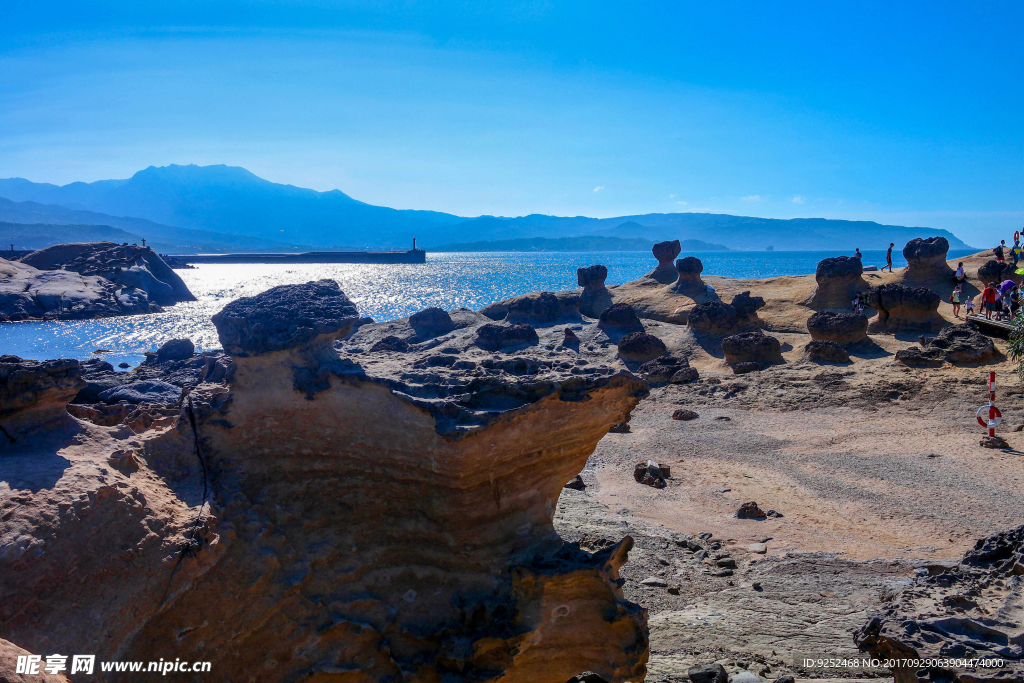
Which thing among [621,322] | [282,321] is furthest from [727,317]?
[282,321]

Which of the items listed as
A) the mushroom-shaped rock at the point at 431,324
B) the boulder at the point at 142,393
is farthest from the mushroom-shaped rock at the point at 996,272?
the boulder at the point at 142,393

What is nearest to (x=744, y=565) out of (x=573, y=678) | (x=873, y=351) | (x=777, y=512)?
(x=777, y=512)

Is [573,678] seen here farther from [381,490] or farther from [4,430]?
[4,430]

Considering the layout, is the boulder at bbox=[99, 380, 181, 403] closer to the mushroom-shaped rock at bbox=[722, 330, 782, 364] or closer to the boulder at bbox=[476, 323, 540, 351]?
the boulder at bbox=[476, 323, 540, 351]

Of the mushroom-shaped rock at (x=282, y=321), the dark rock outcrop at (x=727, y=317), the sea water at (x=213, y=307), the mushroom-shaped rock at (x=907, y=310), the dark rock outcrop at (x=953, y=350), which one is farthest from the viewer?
the sea water at (x=213, y=307)

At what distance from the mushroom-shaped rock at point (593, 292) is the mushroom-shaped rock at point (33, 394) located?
2345cm

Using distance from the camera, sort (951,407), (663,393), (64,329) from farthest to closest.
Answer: (64,329), (663,393), (951,407)

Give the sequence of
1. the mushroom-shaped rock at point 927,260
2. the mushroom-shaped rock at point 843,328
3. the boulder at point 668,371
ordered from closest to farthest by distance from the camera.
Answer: the boulder at point 668,371 < the mushroom-shaped rock at point 843,328 < the mushroom-shaped rock at point 927,260

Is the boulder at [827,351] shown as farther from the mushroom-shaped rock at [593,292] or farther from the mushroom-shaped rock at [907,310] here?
the mushroom-shaped rock at [593,292]

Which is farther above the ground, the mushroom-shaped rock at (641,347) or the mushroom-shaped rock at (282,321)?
the mushroom-shaped rock at (282,321)

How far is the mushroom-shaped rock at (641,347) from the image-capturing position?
19.4 meters

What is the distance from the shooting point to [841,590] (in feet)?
20.4

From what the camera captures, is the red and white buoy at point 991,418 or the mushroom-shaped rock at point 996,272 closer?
the red and white buoy at point 991,418

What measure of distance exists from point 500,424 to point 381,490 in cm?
92
